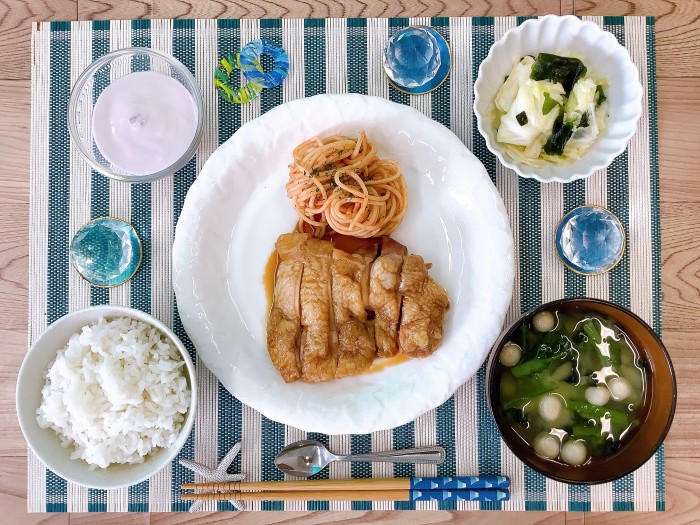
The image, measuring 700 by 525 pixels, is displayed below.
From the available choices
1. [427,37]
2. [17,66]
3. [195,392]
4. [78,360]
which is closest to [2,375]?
[78,360]

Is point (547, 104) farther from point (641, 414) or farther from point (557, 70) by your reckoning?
point (641, 414)

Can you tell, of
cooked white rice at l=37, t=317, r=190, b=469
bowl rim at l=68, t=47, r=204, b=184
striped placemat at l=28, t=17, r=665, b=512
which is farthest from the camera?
striped placemat at l=28, t=17, r=665, b=512

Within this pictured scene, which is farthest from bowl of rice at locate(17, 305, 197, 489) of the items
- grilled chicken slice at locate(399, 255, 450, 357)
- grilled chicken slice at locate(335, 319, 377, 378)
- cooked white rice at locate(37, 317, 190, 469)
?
grilled chicken slice at locate(399, 255, 450, 357)

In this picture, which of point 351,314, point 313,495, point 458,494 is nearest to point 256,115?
point 351,314

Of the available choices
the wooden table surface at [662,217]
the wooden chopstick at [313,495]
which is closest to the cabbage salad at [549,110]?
the wooden table surface at [662,217]

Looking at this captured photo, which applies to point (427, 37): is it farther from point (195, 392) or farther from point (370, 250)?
point (195, 392)

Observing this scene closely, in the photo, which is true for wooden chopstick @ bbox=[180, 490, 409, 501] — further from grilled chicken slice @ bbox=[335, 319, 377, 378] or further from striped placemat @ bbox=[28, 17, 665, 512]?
grilled chicken slice @ bbox=[335, 319, 377, 378]
